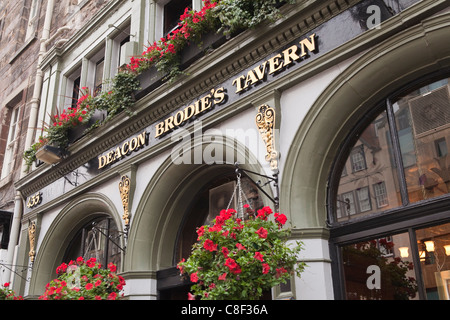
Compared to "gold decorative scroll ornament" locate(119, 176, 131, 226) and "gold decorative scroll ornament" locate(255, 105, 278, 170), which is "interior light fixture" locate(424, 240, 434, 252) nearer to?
"gold decorative scroll ornament" locate(255, 105, 278, 170)

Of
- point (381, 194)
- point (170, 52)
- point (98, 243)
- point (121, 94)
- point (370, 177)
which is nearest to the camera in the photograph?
point (381, 194)

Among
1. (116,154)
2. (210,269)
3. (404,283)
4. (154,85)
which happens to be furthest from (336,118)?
(116,154)

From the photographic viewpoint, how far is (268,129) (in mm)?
6566

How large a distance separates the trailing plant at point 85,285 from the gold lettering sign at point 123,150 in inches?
104

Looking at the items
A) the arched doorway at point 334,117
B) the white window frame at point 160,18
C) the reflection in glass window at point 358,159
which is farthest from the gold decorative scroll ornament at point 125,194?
the reflection in glass window at point 358,159

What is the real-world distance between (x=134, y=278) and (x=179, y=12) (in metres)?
5.63

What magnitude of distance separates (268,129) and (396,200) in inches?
75.9

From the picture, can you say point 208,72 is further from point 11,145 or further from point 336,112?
point 11,145

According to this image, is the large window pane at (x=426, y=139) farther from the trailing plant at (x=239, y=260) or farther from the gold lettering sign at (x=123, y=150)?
the gold lettering sign at (x=123, y=150)

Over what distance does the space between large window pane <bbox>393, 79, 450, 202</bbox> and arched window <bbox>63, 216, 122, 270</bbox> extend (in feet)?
17.8

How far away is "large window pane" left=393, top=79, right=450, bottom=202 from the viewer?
5.31 m

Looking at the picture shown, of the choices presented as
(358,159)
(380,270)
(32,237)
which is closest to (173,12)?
(358,159)

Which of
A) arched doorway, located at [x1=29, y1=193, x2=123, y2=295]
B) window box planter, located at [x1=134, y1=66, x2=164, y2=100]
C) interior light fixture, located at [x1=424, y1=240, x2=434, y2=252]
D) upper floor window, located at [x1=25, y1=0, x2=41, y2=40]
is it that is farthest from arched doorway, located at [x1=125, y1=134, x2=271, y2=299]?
upper floor window, located at [x1=25, y1=0, x2=41, y2=40]
